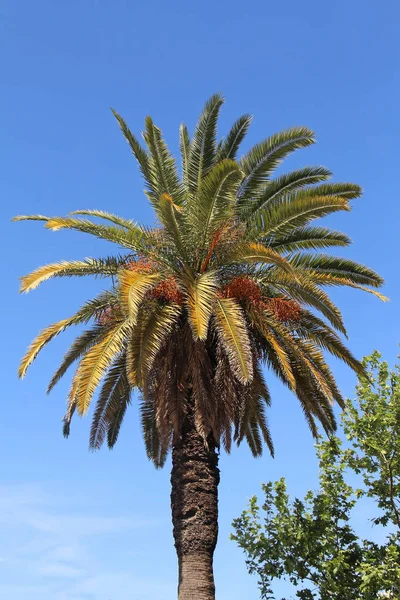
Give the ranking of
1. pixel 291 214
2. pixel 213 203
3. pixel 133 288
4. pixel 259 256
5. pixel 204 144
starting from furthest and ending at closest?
pixel 204 144, pixel 291 214, pixel 213 203, pixel 259 256, pixel 133 288

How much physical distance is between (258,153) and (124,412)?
716 cm

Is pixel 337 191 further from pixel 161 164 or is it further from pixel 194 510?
pixel 194 510

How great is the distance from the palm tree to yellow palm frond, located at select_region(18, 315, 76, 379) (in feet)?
0.09

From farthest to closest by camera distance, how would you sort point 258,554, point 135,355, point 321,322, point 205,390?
1. point 258,554
2. point 321,322
3. point 205,390
4. point 135,355

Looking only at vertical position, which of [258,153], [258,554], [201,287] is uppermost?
[258,153]

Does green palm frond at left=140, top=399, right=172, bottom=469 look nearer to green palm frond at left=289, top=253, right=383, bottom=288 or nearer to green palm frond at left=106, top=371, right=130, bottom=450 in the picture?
green palm frond at left=106, top=371, right=130, bottom=450

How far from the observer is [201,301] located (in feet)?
41.8

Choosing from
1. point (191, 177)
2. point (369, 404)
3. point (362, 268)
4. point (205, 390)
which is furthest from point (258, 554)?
point (191, 177)

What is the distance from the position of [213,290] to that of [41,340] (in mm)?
3755

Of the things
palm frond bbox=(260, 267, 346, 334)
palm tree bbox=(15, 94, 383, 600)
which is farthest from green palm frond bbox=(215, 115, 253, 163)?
palm frond bbox=(260, 267, 346, 334)

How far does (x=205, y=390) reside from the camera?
1388 cm

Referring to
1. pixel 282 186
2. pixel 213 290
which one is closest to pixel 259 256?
pixel 213 290

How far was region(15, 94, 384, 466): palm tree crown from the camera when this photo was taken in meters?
13.1

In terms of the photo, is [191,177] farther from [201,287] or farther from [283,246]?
[201,287]
